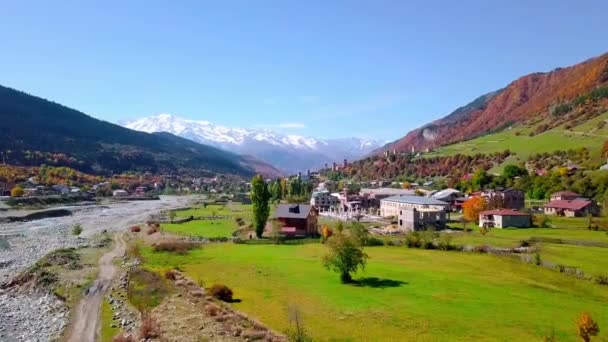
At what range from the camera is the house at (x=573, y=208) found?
88750 mm

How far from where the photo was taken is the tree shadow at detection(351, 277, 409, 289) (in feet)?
123

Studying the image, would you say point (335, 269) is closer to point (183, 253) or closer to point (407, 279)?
point (407, 279)

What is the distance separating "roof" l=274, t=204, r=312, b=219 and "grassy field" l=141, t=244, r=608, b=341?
2064cm

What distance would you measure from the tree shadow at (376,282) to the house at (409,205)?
161 ft

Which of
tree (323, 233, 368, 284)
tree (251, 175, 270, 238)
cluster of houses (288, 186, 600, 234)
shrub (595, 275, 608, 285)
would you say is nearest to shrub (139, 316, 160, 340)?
tree (323, 233, 368, 284)

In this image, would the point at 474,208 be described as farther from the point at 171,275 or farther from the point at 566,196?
the point at 171,275

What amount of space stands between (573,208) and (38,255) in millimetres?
84577

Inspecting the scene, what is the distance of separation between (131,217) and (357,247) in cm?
8232

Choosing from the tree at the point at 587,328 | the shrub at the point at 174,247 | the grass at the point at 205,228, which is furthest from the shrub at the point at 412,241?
the tree at the point at 587,328

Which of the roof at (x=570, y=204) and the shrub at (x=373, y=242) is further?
the roof at (x=570, y=204)

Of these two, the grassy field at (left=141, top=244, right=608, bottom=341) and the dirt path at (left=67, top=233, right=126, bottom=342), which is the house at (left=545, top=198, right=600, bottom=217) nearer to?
the grassy field at (left=141, top=244, right=608, bottom=341)

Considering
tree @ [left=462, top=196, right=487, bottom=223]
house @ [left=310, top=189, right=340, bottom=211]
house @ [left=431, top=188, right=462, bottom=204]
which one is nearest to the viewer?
tree @ [left=462, top=196, right=487, bottom=223]

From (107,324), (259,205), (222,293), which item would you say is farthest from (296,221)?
(107,324)

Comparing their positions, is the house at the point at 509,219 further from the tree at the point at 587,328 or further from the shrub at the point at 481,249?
the tree at the point at 587,328
